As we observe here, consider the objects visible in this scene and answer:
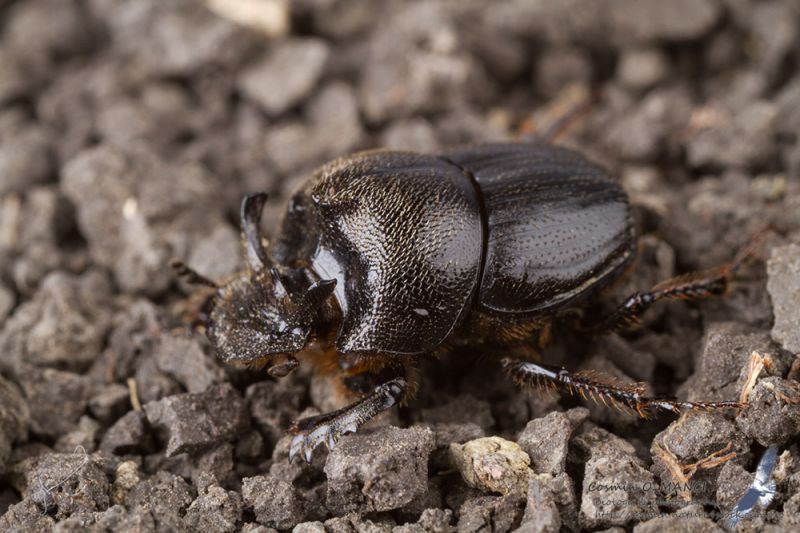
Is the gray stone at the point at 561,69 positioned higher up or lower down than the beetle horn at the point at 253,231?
higher up

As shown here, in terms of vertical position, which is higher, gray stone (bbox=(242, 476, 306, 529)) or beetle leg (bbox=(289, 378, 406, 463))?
beetle leg (bbox=(289, 378, 406, 463))

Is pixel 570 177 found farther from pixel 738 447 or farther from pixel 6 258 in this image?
pixel 6 258

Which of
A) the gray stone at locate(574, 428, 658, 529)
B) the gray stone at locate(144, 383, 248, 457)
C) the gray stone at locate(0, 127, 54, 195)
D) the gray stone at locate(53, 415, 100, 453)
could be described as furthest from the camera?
the gray stone at locate(0, 127, 54, 195)

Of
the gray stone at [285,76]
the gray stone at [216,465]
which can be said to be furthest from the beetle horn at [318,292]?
the gray stone at [285,76]

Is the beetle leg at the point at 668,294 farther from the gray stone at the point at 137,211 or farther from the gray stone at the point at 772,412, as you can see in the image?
the gray stone at the point at 137,211

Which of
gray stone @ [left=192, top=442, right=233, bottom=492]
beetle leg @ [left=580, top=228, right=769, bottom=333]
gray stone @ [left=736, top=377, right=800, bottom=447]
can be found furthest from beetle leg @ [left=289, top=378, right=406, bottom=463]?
gray stone @ [left=736, top=377, right=800, bottom=447]

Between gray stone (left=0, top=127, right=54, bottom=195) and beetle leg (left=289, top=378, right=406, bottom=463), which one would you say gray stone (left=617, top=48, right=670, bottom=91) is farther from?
gray stone (left=0, top=127, right=54, bottom=195)
